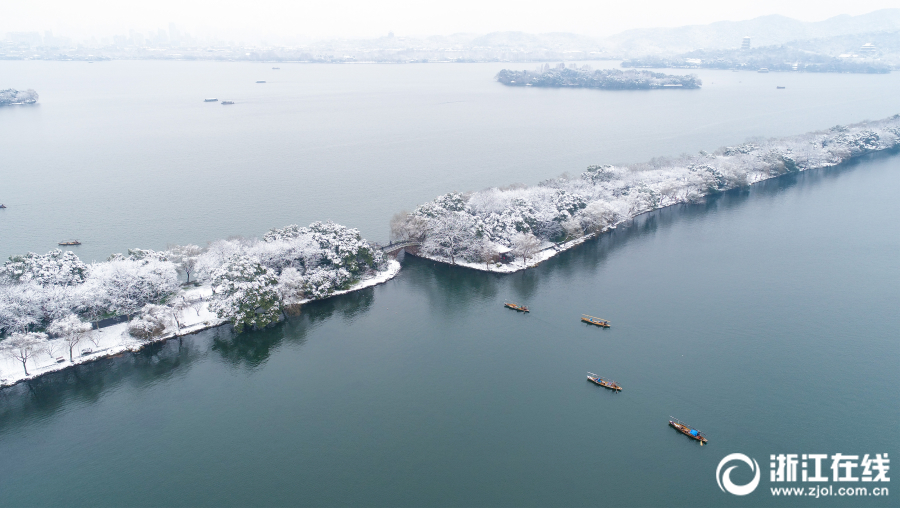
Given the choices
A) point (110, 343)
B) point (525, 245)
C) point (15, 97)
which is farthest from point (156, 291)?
point (15, 97)

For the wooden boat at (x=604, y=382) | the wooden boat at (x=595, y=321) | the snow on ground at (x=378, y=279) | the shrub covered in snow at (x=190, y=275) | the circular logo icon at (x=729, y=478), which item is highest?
the shrub covered in snow at (x=190, y=275)

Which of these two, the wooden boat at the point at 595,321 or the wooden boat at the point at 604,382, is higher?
the wooden boat at the point at 595,321

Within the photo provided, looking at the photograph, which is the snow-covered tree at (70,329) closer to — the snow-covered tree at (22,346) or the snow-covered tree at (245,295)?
the snow-covered tree at (22,346)

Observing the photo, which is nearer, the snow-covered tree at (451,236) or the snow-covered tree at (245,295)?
the snow-covered tree at (245,295)

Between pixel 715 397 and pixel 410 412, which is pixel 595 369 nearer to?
pixel 715 397

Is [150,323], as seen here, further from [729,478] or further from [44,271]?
[729,478]

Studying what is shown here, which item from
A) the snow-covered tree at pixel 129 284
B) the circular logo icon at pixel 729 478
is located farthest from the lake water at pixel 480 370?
the snow-covered tree at pixel 129 284

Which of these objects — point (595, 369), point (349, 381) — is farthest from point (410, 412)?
point (595, 369)

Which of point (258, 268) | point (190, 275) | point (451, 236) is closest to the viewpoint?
point (258, 268)
